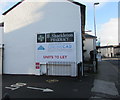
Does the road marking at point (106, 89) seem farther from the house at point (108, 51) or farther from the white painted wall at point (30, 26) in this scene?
the house at point (108, 51)

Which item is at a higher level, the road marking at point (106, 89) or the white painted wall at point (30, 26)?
the white painted wall at point (30, 26)

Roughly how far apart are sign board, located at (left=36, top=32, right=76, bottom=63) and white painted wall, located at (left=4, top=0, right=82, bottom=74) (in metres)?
0.50

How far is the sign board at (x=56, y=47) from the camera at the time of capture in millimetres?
13430

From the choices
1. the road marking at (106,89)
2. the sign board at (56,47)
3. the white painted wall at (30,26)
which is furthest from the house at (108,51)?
the road marking at (106,89)

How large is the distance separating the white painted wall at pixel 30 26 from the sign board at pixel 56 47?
497 mm

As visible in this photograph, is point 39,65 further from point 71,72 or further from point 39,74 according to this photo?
point 71,72

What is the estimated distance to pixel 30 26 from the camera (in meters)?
14.7

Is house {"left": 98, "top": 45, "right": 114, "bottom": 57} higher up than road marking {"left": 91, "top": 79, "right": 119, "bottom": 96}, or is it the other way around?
house {"left": 98, "top": 45, "right": 114, "bottom": 57}

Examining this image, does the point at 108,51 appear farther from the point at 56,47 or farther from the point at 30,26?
the point at 30,26

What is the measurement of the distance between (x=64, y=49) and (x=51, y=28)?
2430 millimetres

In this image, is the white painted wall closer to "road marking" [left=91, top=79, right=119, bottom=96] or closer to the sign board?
the sign board

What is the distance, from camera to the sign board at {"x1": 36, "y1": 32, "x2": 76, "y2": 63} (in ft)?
44.1

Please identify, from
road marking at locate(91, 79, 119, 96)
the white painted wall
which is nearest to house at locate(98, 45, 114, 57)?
the white painted wall

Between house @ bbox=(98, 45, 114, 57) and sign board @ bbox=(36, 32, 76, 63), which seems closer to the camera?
sign board @ bbox=(36, 32, 76, 63)
